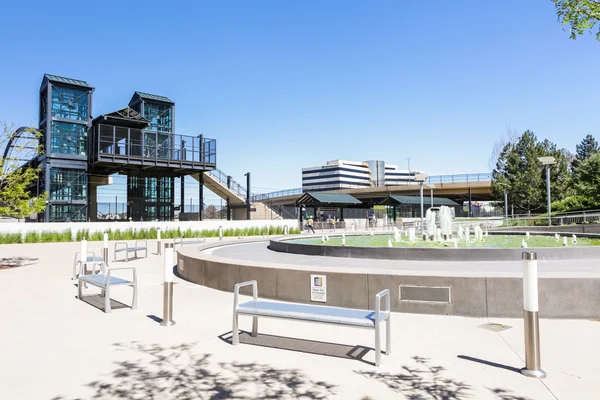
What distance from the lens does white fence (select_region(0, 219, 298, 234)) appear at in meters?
27.5

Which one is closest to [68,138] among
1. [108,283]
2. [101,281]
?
[101,281]

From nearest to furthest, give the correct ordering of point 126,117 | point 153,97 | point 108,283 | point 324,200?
1. point 108,283
2. point 126,117
3. point 153,97
4. point 324,200

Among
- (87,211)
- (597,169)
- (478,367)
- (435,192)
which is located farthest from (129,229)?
(435,192)

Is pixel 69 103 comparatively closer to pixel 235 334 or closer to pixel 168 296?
pixel 168 296

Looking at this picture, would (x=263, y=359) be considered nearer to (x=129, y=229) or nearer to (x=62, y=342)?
(x=62, y=342)

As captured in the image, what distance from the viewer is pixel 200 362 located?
5.07m

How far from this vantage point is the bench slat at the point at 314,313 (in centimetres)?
511

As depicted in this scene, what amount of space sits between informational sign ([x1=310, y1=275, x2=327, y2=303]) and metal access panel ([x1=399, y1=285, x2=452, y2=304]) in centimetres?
141

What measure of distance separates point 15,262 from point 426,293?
53.5 feet

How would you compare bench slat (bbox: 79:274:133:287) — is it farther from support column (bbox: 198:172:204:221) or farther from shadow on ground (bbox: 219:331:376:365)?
support column (bbox: 198:172:204:221)

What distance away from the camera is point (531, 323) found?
4.61 metres

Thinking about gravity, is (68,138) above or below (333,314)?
above

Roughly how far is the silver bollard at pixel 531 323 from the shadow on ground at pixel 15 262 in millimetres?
16311

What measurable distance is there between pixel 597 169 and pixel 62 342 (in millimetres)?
40388
